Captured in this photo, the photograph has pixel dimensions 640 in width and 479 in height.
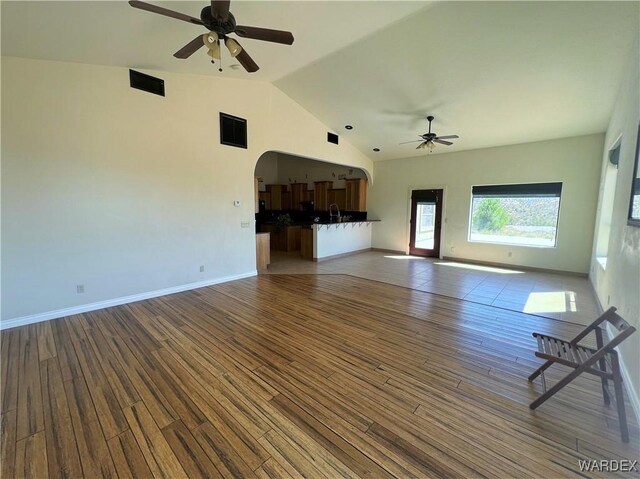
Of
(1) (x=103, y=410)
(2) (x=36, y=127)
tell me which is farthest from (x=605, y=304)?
(2) (x=36, y=127)

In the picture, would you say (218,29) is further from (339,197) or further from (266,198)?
(266,198)

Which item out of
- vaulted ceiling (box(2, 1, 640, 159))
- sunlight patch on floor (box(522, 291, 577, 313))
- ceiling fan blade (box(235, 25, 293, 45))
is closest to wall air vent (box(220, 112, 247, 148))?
vaulted ceiling (box(2, 1, 640, 159))

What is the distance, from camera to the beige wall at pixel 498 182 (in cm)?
551

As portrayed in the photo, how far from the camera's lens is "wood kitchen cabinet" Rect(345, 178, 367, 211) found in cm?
862

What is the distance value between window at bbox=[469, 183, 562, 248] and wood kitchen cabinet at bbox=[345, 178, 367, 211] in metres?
3.17

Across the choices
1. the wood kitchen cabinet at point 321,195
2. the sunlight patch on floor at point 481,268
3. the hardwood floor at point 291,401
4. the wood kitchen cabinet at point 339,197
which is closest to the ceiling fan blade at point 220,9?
the hardwood floor at point 291,401

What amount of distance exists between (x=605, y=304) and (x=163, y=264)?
248 inches

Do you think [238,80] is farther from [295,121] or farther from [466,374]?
[466,374]

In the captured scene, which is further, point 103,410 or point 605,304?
point 605,304

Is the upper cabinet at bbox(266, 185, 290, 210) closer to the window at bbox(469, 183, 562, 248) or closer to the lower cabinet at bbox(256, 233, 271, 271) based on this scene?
the lower cabinet at bbox(256, 233, 271, 271)

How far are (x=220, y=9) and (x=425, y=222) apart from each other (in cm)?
703

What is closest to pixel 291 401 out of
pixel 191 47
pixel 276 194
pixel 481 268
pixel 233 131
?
pixel 191 47

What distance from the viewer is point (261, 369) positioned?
7.97 feet

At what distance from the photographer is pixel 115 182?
381 centimetres
